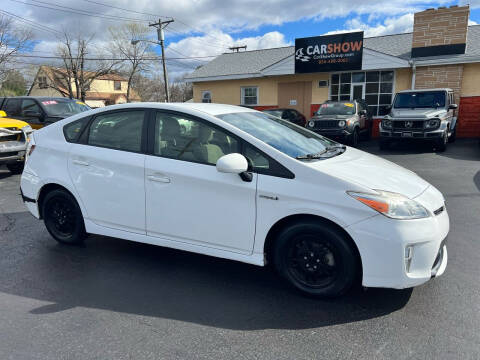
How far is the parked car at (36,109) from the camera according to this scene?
11102mm

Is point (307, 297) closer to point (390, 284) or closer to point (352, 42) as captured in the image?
point (390, 284)

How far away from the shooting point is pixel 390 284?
286cm

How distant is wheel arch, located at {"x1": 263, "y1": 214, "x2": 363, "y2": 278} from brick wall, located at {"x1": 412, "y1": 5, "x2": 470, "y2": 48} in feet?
51.1

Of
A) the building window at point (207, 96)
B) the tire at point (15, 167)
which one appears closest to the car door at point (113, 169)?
the tire at point (15, 167)

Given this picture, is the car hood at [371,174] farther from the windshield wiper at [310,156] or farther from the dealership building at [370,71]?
the dealership building at [370,71]

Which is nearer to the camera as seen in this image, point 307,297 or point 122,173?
point 307,297

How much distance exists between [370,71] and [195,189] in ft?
52.9

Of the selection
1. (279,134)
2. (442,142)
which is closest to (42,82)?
(442,142)

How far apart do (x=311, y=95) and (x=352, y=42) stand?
10.9 feet

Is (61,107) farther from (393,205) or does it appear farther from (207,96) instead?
(207,96)

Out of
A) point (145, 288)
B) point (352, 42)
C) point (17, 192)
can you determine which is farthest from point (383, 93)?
point (145, 288)

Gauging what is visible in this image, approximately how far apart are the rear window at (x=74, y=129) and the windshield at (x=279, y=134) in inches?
65.6

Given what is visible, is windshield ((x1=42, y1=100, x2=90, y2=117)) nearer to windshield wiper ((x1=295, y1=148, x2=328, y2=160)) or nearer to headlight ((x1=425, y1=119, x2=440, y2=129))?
windshield wiper ((x1=295, y1=148, x2=328, y2=160))

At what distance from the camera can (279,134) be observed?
12.1ft
